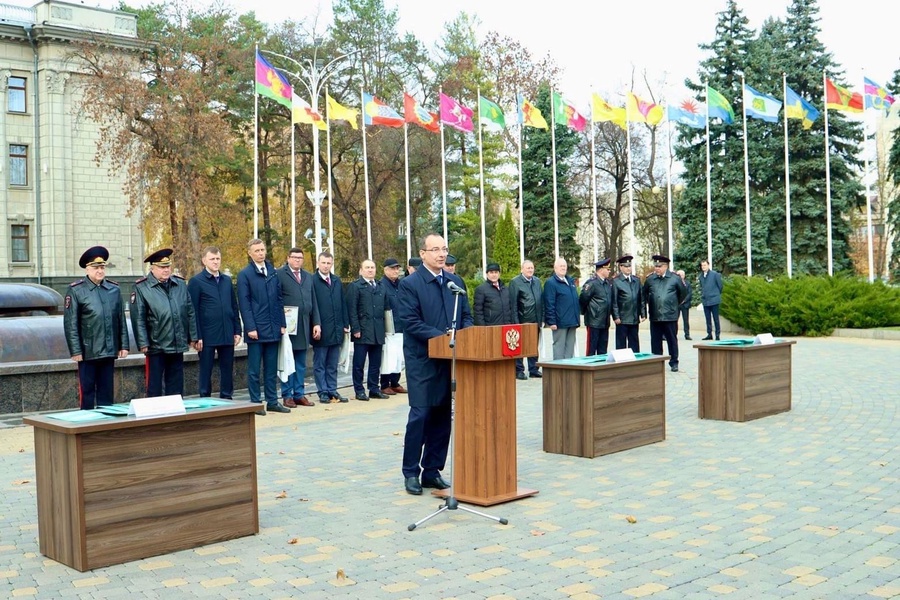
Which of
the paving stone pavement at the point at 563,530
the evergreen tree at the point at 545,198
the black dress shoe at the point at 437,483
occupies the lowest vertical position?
the paving stone pavement at the point at 563,530

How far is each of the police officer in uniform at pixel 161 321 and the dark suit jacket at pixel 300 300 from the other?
2034 mm

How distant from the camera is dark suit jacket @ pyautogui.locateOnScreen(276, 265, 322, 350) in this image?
1221 centimetres

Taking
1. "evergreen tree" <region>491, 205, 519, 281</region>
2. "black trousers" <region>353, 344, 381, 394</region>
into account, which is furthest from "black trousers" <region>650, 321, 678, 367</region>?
"evergreen tree" <region>491, 205, 519, 281</region>

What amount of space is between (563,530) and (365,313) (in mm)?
7630

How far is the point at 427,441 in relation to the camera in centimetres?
740

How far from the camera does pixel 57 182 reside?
45.7 m

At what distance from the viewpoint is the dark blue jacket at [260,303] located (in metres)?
11.5

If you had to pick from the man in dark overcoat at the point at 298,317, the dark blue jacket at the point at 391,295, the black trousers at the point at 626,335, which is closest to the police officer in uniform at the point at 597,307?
the black trousers at the point at 626,335

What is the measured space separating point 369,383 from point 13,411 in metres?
4.77

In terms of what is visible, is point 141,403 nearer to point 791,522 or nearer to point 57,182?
point 791,522

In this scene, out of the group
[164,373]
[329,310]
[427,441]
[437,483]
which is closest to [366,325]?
[329,310]

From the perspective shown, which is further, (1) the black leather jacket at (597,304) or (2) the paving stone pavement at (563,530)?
(1) the black leather jacket at (597,304)

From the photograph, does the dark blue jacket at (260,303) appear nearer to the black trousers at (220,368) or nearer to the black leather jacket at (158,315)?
the black trousers at (220,368)

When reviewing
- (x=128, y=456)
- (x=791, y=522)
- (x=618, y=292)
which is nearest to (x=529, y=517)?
(x=791, y=522)
